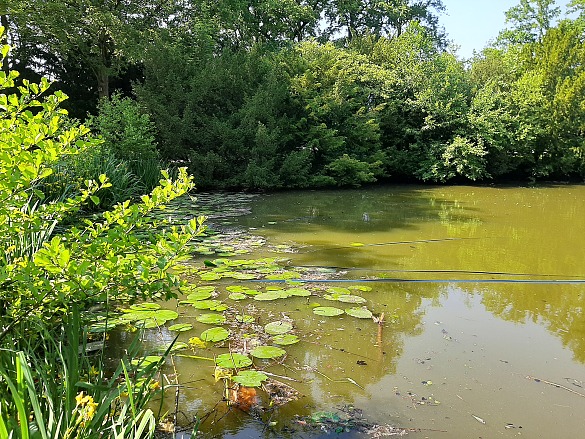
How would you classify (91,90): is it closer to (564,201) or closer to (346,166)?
(346,166)

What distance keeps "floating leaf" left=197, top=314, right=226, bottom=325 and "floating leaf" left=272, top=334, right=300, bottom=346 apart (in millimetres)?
371

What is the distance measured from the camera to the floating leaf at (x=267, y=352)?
2.60 metres

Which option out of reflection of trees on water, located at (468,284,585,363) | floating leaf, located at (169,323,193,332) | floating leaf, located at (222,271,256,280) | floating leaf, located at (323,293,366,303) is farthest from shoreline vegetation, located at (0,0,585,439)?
reflection of trees on water, located at (468,284,585,363)

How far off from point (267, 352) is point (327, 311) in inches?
30.0

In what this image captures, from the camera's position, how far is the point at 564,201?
9758mm

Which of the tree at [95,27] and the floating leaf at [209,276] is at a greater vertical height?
the tree at [95,27]

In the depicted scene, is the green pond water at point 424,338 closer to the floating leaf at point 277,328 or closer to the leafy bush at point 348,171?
the floating leaf at point 277,328

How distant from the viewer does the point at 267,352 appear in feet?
8.64

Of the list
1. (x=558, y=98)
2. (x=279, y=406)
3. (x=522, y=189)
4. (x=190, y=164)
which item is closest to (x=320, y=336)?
(x=279, y=406)

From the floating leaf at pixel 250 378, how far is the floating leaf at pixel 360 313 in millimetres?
1061

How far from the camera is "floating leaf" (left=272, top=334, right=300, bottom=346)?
9.17ft

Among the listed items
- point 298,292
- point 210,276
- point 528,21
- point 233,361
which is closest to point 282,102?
point 210,276

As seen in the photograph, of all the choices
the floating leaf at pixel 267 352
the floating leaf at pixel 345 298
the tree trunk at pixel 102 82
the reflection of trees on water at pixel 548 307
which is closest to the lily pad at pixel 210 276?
the floating leaf at pixel 345 298

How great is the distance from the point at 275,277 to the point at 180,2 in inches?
456
